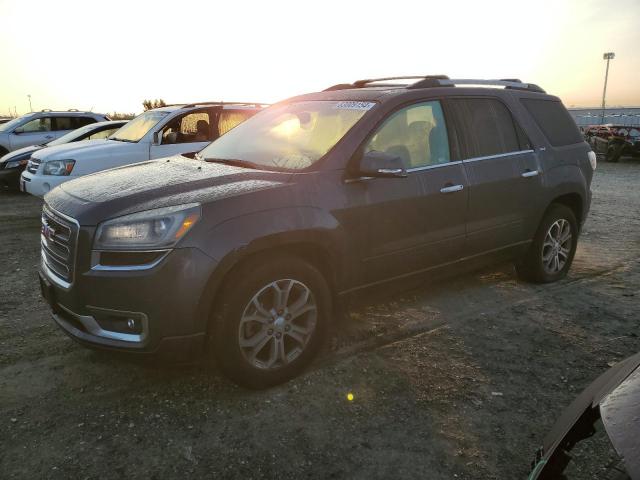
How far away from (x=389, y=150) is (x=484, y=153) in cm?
101

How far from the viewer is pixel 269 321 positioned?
2.96 meters

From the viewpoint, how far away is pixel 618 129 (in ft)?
64.1

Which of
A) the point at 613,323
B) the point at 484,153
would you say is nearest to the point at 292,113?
the point at 484,153

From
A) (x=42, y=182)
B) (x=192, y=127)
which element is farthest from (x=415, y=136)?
(x=42, y=182)

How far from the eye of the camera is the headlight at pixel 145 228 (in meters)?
2.63

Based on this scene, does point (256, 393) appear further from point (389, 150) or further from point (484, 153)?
point (484, 153)

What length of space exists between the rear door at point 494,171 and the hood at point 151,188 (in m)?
1.64

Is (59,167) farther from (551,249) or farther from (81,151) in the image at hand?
(551,249)

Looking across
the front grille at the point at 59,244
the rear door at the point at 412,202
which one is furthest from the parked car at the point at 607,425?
the front grille at the point at 59,244

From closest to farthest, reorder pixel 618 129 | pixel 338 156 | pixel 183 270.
Answer: pixel 183 270
pixel 338 156
pixel 618 129

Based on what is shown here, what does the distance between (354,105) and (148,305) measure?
1.98 meters

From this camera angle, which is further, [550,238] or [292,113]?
[550,238]

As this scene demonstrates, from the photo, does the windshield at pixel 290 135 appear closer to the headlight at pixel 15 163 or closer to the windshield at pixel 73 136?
the windshield at pixel 73 136

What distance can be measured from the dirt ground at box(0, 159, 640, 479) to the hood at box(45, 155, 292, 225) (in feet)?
2.81
